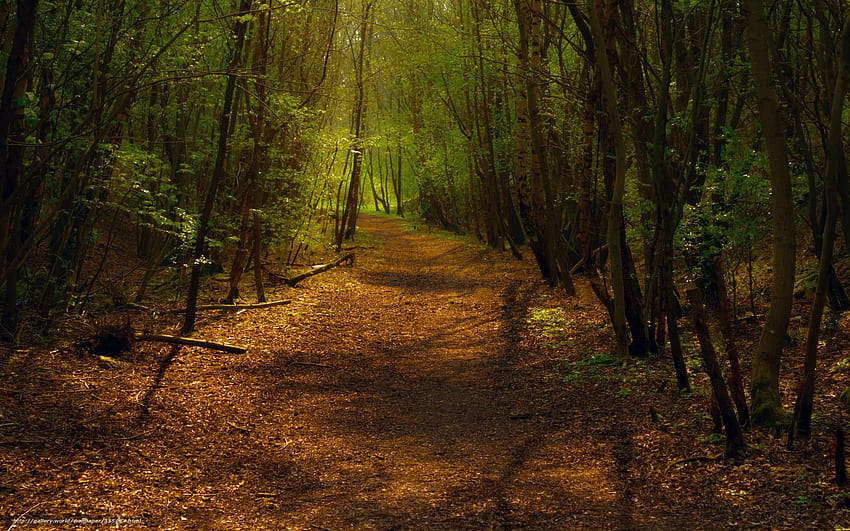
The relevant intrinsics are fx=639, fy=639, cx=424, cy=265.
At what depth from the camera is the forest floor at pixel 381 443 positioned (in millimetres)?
4656

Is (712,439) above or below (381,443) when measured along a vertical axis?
above

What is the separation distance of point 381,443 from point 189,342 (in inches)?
183

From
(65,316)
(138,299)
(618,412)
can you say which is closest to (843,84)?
(618,412)

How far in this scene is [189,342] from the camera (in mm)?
9883

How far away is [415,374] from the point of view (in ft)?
31.3

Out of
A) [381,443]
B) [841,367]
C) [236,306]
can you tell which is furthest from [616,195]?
[236,306]

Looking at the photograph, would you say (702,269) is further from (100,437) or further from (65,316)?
(65,316)

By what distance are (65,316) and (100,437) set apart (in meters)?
4.39

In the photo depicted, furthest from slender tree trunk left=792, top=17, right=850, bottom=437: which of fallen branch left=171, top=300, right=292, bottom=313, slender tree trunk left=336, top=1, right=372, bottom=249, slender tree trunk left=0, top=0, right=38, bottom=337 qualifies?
slender tree trunk left=336, top=1, right=372, bottom=249

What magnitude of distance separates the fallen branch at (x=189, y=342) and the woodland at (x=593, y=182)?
0.10ft

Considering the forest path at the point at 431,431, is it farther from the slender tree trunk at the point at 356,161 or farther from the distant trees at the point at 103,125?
the slender tree trunk at the point at 356,161

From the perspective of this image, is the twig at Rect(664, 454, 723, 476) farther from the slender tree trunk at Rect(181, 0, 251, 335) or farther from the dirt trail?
the slender tree trunk at Rect(181, 0, 251, 335)

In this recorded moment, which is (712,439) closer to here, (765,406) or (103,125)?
(765,406)

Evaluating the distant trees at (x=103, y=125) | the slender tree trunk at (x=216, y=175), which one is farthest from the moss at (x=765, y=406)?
the slender tree trunk at (x=216, y=175)
